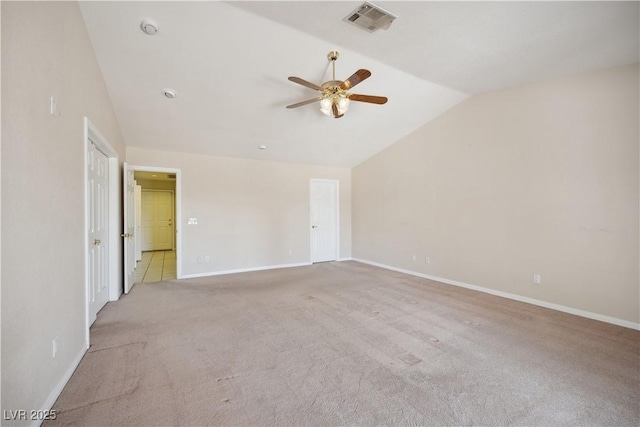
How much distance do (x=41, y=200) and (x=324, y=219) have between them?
5756mm

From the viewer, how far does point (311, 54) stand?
322 cm

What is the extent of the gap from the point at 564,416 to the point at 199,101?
4.81 meters

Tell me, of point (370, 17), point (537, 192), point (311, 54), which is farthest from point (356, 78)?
point (537, 192)

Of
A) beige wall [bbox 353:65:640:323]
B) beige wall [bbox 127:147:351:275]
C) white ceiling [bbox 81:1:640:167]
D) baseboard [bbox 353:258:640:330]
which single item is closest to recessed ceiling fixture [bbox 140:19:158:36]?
white ceiling [bbox 81:1:640:167]

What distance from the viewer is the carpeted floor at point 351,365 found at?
1.78 metres

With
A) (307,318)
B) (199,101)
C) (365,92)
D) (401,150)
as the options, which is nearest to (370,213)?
(401,150)

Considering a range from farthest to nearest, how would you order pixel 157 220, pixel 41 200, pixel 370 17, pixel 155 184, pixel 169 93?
pixel 157 220, pixel 155 184, pixel 169 93, pixel 370 17, pixel 41 200

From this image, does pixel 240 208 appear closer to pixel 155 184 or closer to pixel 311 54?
pixel 311 54

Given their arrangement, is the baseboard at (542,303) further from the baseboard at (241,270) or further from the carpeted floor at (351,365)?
the baseboard at (241,270)

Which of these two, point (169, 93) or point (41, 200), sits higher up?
point (169, 93)

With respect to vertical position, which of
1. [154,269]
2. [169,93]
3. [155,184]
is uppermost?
[169,93]

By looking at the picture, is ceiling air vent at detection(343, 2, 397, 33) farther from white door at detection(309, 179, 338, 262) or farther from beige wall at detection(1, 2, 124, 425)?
white door at detection(309, 179, 338, 262)

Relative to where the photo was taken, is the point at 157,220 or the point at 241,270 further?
the point at 157,220

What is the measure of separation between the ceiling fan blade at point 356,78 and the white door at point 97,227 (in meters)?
2.83
